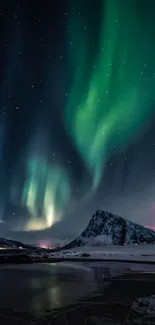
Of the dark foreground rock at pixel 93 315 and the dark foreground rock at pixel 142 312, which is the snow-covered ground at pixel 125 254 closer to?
the dark foreground rock at pixel 142 312

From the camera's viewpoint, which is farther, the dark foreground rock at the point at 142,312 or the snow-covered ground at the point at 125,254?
the snow-covered ground at the point at 125,254

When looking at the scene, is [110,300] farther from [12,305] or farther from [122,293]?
[12,305]

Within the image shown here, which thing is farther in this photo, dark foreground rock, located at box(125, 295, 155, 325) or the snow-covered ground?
the snow-covered ground

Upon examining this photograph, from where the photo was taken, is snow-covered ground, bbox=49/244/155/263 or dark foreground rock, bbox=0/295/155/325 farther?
snow-covered ground, bbox=49/244/155/263

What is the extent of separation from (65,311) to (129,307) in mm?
3296

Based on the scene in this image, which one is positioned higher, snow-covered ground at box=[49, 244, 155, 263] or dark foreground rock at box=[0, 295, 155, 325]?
snow-covered ground at box=[49, 244, 155, 263]

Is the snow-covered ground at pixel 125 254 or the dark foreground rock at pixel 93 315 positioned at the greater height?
the snow-covered ground at pixel 125 254

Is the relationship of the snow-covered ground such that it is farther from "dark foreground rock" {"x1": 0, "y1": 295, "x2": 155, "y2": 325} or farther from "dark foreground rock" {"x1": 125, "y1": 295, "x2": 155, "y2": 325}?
"dark foreground rock" {"x1": 0, "y1": 295, "x2": 155, "y2": 325}

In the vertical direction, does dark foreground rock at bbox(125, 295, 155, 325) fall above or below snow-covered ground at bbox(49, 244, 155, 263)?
below

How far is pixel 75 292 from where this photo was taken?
73.6 ft

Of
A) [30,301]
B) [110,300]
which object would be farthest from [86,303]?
[30,301]

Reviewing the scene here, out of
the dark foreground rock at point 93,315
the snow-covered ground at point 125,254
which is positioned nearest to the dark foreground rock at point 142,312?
the dark foreground rock at point 93,315

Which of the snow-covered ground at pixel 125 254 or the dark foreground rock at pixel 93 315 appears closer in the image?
the dark foreground rock at pixel 93 315

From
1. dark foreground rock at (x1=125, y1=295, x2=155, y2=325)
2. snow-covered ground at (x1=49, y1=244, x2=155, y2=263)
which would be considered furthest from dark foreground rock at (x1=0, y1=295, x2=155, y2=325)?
snow-covered ground at (x1=49, y1=244, x2=155, y2=263)
